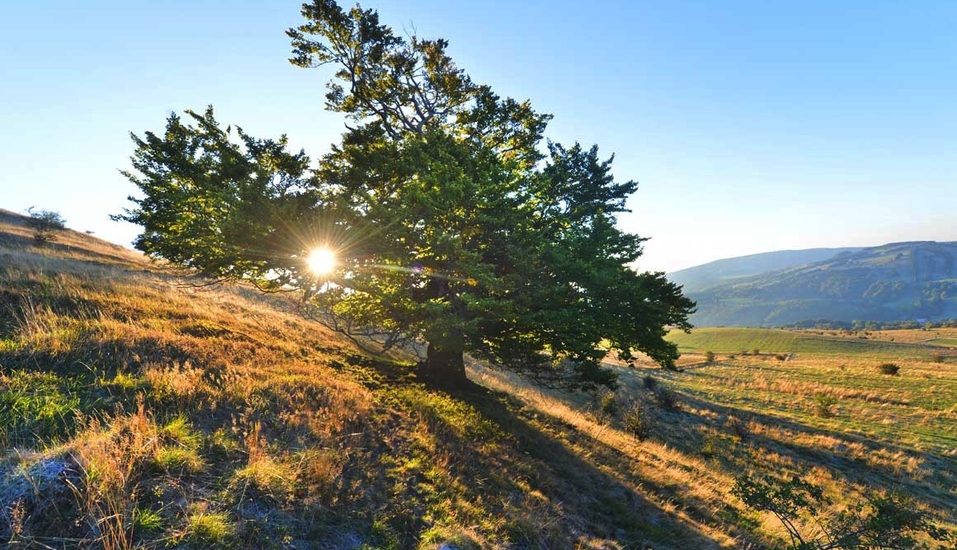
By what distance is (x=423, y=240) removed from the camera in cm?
1208

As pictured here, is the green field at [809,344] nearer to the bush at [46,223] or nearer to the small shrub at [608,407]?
the small shrub at [608,407]

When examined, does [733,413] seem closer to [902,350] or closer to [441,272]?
[441,272]

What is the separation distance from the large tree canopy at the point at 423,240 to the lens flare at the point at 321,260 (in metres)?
0.22

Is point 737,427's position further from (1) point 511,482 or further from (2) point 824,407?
(1) point 511,482

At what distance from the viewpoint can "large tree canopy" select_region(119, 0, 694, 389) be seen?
1141 centimetres

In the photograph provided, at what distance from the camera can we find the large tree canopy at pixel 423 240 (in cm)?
1141

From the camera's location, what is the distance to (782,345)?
298 feet

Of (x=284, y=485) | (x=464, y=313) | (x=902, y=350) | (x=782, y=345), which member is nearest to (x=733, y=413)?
(x=464, y=313)

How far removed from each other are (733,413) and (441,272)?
2895cm

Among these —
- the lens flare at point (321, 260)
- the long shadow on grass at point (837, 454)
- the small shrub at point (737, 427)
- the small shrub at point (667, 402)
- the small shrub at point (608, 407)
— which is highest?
the lens flare at point (321, 260)

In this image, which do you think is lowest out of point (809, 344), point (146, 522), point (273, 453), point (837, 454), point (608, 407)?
point (809, 344)

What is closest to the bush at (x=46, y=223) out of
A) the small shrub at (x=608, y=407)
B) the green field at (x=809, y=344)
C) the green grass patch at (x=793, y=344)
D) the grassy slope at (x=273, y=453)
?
the grassy slope at (x=273, y=453)

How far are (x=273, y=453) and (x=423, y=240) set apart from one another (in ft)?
23.4

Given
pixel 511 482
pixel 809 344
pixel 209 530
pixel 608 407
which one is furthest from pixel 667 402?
pixel 809 344
